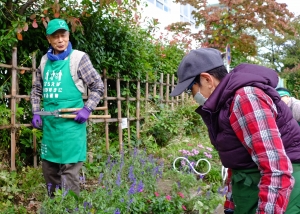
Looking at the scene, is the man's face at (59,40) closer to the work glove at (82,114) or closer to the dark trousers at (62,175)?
the work glove at (82,114)

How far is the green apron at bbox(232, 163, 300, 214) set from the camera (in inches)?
60.4

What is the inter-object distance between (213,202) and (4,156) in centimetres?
225

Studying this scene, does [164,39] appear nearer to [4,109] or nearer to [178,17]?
[4,109]

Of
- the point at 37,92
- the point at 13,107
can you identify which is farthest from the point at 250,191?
the point at 13,107

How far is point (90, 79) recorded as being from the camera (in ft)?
10.5

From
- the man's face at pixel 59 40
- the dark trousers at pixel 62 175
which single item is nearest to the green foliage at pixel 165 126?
the dark trousers at pixel 62 175

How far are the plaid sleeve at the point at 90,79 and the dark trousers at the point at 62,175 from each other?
0.57 metres

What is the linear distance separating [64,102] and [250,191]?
6.36 ft

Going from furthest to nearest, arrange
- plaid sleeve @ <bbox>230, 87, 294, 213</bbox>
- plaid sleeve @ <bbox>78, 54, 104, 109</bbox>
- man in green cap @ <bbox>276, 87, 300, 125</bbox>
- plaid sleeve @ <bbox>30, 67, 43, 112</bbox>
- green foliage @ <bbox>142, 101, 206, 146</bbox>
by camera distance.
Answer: green foliage @ <bbox>142, 101, 206, 146</bbox> → man in green cap @ <bbox>276, 87, 300, 125</bbox> → plaid sleeve @ <bbox>30, 67, 43, 112</bbox> → plaid sleeve @ <bbox>78, 54, 104, 109</bbox> → plaid sleeve @ <bbox>230, 87, 294, 213</bbox>

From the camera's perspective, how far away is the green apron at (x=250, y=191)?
5.03ft

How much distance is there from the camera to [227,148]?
63.3 inches

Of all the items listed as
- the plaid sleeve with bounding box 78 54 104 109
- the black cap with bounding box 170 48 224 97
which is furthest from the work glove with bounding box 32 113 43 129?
the black cap with bounding box 170 48 224 97

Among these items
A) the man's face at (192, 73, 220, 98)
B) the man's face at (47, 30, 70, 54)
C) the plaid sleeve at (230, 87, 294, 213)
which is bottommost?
the plaid sleeve at (230, 87, 294, 213)

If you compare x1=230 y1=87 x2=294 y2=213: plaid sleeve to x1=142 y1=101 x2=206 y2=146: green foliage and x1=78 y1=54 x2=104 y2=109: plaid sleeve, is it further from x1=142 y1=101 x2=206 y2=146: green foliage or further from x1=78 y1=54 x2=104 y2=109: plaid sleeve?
x1=142 y1=101 x2=206 y2=146: green foliage
